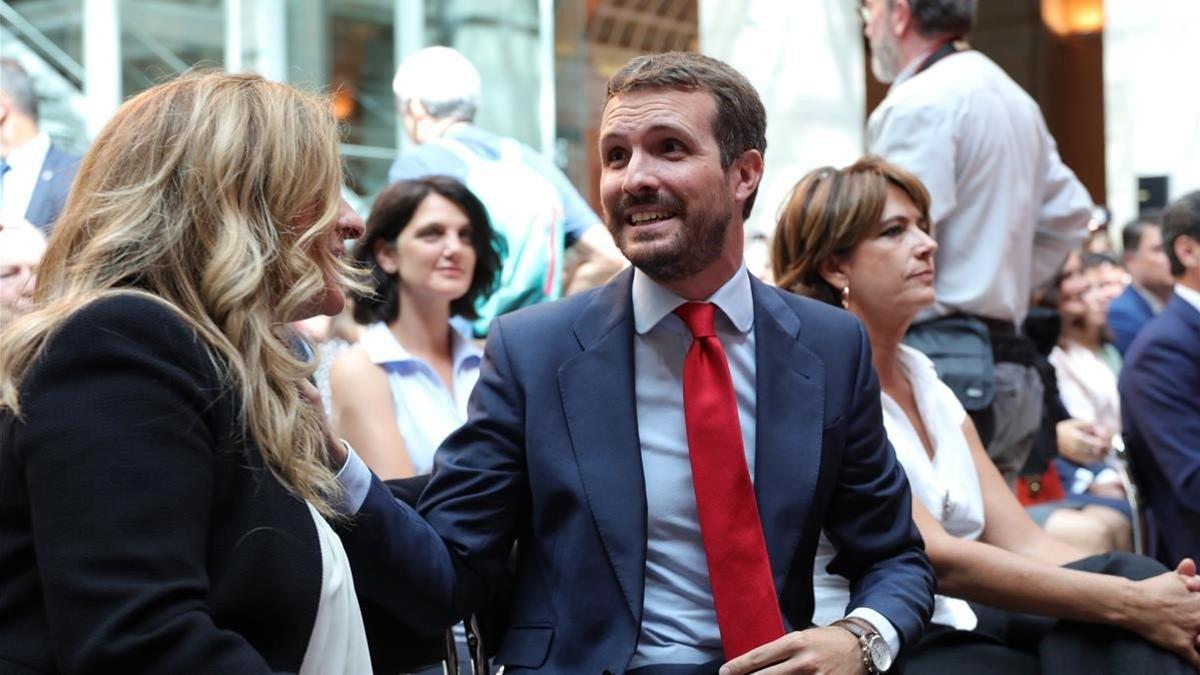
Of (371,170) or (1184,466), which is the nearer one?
(1184,466)

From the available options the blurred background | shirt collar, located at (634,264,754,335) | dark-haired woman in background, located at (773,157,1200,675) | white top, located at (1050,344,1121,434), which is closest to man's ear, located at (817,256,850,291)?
dark-haired woman in background, located at (773,157,1200,675)

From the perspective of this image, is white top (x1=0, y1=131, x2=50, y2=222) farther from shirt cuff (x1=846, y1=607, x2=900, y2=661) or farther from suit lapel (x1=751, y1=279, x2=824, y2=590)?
shirt cuff (x1=846, y1=607, x2=900, y2=661)

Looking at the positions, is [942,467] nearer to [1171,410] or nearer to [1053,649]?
[1053,649]

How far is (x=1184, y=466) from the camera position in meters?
4.52

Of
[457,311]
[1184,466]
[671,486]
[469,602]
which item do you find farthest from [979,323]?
[469,602]

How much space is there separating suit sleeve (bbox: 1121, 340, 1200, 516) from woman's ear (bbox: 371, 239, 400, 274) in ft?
7.65

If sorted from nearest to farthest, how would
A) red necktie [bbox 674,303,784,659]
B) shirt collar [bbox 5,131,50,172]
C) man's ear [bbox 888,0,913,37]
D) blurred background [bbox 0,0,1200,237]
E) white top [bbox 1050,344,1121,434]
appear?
red necktie [bbox 674,303,784,659] → man's ear [bbox 888,0,913,37] → shirt collar [bbox 5,131,50,172] → white top [bbox 1050,344,1121,434] → blurred background [bbox 0,0,1200,237]

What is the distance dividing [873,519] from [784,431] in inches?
11.4

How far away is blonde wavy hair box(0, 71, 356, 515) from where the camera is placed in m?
2.03

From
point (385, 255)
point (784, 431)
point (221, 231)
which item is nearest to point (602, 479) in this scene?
point (784, 431)

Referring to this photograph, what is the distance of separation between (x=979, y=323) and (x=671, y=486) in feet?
6.62

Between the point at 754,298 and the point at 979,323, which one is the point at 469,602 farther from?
the point at 979,323

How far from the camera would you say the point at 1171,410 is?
15.0 ft

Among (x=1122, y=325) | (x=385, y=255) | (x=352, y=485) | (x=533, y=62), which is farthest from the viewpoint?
(x=533, y=62)
